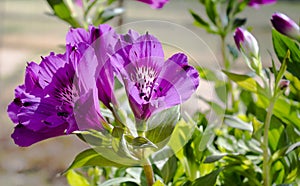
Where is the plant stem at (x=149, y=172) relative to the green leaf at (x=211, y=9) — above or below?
below

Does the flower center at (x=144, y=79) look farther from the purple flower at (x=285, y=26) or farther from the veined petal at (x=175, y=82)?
the purple flower at (x=285, y=26)

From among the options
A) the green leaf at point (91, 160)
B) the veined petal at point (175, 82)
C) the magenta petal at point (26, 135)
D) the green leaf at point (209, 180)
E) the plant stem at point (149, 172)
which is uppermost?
the veined petal at point (175, 82)

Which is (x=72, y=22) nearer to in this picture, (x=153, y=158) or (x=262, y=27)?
(x=153, y=158)

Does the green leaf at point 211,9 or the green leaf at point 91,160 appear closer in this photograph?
the green leaf at point 91,160

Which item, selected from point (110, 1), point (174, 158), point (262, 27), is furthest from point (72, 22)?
point (262, 27)

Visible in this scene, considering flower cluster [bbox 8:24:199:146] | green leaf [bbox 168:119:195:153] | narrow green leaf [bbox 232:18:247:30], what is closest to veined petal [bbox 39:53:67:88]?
flower cluster [bbox 8:24:199:146]

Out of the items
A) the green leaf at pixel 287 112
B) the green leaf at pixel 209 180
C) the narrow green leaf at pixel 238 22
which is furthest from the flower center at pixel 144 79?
the narrow green leaf at pixel 238 22

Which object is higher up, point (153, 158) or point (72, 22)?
point (72, 22)
